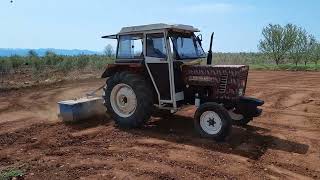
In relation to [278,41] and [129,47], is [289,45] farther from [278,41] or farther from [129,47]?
[129,47]

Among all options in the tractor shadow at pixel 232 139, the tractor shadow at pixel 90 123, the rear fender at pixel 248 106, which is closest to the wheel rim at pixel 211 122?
the tractor shadow at pixel 232 139

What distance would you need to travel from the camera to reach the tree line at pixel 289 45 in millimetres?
31094

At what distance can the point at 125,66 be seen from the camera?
30.6 feet

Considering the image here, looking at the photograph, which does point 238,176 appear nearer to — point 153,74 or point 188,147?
point 188,147

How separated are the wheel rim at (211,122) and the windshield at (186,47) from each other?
141 centimetres

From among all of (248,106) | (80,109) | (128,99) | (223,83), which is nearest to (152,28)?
(128,99)

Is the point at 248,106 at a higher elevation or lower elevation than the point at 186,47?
lower

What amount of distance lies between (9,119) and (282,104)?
731cm

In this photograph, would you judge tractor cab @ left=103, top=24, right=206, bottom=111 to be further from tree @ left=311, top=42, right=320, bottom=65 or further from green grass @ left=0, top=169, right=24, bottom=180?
tree @ left=311, top=42, right=320, bottom=65

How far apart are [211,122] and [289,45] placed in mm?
25104

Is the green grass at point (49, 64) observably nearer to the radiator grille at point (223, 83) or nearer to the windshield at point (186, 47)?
the windshield at point (186, 47)

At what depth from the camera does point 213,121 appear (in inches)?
315

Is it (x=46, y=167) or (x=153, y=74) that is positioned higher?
(x=153, y=74)

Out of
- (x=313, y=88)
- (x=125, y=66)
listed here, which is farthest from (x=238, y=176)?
(x=313, y=88)
